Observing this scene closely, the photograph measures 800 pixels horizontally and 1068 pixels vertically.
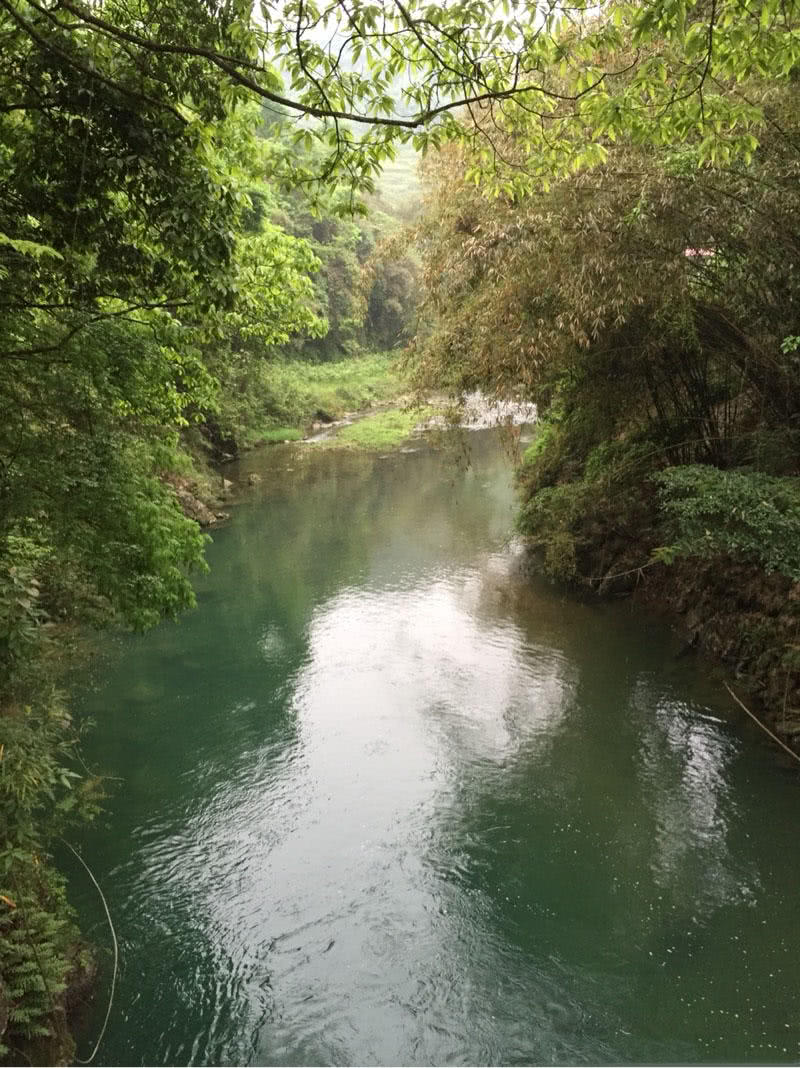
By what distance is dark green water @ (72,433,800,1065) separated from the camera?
5484 millimetres

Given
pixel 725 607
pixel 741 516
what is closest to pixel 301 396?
pixel 725 607

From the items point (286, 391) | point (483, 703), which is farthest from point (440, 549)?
point (286, 391)

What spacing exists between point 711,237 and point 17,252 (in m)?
7.12

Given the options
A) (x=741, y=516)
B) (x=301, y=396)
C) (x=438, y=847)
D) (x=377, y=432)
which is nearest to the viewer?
(x=438, y=847)

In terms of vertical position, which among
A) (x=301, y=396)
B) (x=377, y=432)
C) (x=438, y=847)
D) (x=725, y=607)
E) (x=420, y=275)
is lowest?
(x=438, y=847)

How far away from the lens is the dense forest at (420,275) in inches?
163

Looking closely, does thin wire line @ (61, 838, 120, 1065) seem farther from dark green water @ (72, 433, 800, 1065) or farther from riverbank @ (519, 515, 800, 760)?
riverbank @ (519, 515, 800, 760)

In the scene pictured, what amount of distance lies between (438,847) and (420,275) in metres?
8.39

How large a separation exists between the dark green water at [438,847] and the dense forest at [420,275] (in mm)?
975

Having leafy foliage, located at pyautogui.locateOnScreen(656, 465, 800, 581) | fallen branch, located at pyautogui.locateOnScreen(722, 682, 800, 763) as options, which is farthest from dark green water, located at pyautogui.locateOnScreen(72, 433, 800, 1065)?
leafy foliage, located at pyautogui.locateOnScreen(656, 465, 800, 581)

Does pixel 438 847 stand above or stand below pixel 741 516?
below

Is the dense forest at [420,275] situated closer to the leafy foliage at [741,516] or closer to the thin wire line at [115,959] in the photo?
the leafy foliage at [741,516]

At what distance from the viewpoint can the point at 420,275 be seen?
11461 mm

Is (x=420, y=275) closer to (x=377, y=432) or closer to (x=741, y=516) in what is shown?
(x=741, y=516)
